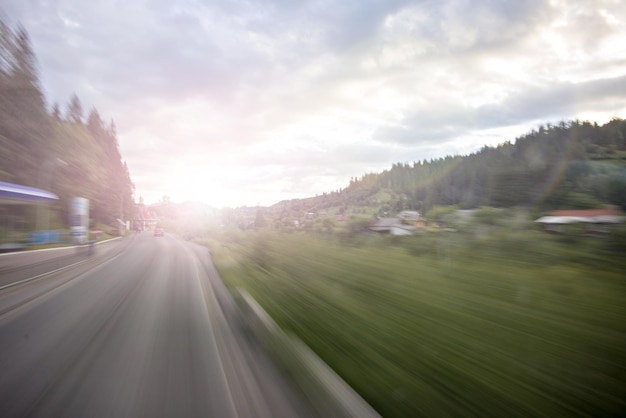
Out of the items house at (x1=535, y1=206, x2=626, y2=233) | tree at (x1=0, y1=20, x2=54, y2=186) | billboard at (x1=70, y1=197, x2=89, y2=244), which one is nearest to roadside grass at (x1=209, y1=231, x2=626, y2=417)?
house at (x1=535, y1=206, x2=626, y2=233)

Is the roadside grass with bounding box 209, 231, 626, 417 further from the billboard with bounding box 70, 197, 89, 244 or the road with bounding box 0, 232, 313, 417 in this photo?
the billboard with bounding box 70, 197, 89, 244

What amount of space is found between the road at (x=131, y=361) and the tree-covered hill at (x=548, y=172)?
444 centimetres

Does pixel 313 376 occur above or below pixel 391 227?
below

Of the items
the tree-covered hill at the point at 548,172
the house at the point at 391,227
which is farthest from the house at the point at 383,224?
the tree-covered hill at the point at 548,172

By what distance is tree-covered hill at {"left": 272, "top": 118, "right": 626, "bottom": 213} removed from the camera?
13.5ft

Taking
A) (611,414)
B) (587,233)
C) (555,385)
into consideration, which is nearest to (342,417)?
(555,385)

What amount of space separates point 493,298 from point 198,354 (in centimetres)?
369

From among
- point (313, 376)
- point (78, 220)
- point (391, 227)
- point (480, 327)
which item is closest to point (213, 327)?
point (313, 376)

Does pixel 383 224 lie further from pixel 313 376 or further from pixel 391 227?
pixel 313 376

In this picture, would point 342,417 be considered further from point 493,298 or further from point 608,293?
point 608,293

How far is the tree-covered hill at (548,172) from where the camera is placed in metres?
4.11

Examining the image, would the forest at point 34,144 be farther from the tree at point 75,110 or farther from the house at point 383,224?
the house at point 383,224

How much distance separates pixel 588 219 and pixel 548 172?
1709 mm

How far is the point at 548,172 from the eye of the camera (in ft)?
17.7
